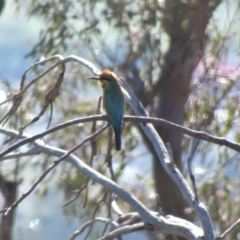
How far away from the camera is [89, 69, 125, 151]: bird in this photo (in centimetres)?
238

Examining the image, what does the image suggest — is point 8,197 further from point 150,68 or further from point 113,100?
point 113,100

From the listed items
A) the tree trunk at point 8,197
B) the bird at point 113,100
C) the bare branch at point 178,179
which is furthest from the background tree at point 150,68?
the bare branch at point 178,179

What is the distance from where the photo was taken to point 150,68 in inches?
162

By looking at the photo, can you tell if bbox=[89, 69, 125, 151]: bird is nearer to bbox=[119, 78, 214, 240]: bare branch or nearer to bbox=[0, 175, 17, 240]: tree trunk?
bbox=[119, 78, 214, 240]: bare branch

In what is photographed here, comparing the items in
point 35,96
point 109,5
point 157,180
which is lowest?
point 157,180

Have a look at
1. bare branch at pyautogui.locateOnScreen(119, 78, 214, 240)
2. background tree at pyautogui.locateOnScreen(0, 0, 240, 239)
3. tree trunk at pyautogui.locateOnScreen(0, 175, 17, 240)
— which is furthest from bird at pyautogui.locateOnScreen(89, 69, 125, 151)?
tree trunk at pyautogui.locateOnScreen(0, 175, 17, 240)

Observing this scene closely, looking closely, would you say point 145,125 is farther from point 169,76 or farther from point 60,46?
point 60,46

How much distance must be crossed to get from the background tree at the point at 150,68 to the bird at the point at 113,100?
0.77 m

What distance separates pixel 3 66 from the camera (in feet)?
19.2

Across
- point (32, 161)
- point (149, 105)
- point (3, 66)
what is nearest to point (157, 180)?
point (149, 105)

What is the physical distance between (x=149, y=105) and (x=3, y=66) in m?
2.14

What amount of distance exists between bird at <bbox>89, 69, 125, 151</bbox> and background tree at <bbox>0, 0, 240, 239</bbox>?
772mm

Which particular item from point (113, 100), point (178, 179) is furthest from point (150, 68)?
point (178, 179)

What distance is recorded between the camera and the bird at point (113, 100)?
2.38 m
